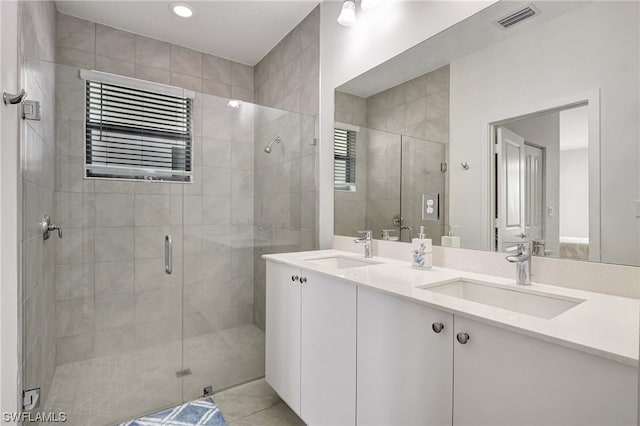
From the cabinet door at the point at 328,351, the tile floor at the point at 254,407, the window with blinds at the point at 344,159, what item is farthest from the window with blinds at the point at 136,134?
the tile floor at the point at 254,407

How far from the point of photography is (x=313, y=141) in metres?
2.28

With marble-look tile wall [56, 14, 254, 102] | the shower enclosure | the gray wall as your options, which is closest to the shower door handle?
the shower enclosure

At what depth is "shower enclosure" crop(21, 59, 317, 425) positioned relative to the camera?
1.57 metres

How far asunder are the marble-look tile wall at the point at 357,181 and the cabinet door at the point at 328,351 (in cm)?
68

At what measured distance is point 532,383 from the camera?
2.38 feet

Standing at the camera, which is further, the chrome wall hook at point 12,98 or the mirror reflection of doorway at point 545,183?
the chrome wall hook at point 12,98

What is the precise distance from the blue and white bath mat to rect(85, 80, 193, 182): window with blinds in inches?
50.0

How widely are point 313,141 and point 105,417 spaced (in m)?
1.97

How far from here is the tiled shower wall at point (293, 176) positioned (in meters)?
2.14

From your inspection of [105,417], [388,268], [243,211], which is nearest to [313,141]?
[243,211]

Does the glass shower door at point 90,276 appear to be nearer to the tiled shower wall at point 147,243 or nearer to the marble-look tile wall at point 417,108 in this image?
the tiled shower wall at point 147,243

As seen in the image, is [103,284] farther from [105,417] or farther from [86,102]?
[86,102]

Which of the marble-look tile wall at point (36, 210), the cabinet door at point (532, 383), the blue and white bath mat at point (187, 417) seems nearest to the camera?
the cabinet door at point (532, 383)

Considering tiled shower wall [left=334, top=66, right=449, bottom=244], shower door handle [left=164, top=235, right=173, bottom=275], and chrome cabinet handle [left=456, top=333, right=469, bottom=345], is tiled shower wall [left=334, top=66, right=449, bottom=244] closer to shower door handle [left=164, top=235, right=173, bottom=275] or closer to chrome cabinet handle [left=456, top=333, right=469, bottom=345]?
chrome cabinet handle [left=456, top=333, right=469, bottom=345]
